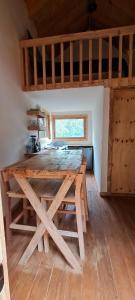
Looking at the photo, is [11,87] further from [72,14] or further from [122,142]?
[72,14]

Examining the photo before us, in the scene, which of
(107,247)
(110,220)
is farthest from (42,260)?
(110,220)

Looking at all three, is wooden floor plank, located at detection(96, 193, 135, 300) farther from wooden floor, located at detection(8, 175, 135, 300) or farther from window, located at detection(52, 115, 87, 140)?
window, located at detection(52, 115, 87, 140)

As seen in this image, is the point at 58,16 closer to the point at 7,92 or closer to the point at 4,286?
the point at 7,92

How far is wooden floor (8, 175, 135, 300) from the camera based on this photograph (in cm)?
135

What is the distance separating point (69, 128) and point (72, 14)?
10.2 ft

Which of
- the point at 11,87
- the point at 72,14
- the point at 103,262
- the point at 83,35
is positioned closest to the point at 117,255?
the point at 103,262

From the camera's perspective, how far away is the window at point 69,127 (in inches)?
234

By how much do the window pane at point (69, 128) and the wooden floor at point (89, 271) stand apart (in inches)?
160

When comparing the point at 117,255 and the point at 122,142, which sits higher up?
the point at 122,142

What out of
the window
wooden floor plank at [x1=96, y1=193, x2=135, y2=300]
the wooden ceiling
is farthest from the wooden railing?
the window

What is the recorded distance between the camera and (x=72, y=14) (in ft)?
13.7

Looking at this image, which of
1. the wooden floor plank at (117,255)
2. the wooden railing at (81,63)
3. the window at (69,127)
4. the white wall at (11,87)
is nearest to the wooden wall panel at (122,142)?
the wooden railing at (81,63)

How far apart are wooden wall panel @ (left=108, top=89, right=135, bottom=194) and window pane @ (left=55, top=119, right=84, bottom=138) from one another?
288 centimetres

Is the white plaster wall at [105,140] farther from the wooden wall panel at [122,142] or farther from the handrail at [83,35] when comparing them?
the handrail at [83,35]
